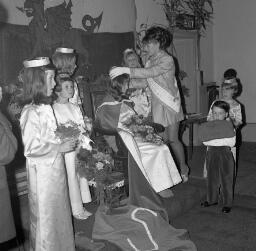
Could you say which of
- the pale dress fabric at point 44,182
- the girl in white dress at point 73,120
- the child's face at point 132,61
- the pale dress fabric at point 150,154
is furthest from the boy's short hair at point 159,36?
the pale dress fabric at point 44,182

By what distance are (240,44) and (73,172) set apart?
6.13m

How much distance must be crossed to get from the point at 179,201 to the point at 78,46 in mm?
2301

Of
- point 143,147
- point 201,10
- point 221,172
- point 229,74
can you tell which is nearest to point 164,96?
point 143,147

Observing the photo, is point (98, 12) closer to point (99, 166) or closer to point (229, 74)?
point (229, 74)

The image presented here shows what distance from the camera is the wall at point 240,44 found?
796 cm

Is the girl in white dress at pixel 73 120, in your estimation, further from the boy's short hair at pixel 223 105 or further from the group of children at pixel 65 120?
the boy's short hair at pixel 223 105

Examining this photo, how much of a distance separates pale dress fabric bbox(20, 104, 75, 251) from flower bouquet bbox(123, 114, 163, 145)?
1.19 meters

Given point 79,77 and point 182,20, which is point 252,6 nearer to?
point 182,20

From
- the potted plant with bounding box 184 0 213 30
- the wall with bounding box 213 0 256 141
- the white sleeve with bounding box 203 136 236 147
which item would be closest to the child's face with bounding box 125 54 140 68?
the white sleeve with bounding box 203 136 236 147

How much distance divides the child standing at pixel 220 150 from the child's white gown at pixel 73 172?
1.39 meters

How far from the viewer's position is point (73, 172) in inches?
129

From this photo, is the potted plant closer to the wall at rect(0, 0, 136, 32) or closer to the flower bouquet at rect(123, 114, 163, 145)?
the wall at rect(0, 0, 136, 32)

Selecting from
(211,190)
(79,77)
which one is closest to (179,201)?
(211,190)

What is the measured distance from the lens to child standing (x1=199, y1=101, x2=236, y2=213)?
3896 millimetres
